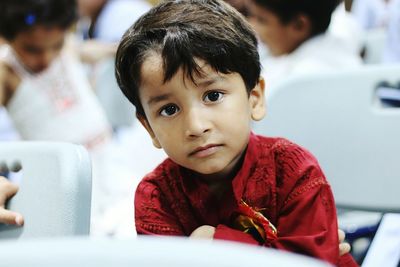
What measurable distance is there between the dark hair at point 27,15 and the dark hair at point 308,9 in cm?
51

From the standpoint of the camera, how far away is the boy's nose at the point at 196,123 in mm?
779

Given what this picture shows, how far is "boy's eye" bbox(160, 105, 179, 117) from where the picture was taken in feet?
2.65

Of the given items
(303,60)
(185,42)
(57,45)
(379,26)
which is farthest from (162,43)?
(379,26)

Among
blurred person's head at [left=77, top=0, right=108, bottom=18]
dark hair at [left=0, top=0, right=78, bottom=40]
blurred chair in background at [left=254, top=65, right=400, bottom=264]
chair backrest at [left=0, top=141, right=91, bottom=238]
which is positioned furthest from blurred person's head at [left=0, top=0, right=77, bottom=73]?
blurred person's head at [left=77, top=0, right=108, bottom=18]

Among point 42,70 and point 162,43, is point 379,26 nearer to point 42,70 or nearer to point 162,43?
point 42,70

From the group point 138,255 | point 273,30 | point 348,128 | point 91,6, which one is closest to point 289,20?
point 273,30

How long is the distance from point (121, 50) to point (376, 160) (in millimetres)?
502

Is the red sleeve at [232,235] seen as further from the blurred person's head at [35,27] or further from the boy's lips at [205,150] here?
the blurred person's head at [35,27]

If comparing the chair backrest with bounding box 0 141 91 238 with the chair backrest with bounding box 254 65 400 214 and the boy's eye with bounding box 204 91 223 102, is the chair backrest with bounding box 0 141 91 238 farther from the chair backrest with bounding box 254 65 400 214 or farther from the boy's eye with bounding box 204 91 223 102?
the chair backrest with bounding box 254 65 400 214

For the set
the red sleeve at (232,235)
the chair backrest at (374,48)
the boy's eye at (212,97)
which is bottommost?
the chair backrest at (374,48)

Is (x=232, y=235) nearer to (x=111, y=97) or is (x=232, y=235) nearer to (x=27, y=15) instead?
(x=27, y=15)

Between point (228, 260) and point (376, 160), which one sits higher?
point (228, 260)

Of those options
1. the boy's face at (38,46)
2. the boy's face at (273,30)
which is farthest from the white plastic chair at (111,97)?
the boy's face at (273,30)

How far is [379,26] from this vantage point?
3803 mm
